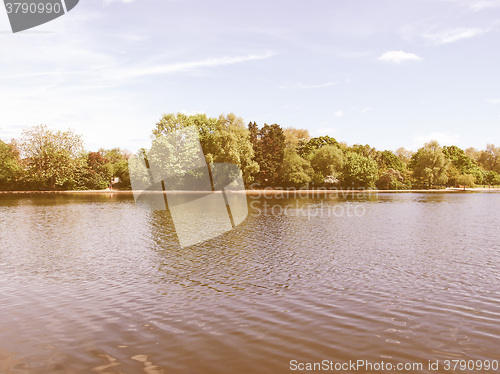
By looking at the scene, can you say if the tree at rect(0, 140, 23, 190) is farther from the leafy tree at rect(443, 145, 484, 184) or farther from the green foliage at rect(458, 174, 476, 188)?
the leafy tree at rect(443, 145, 484, 184)

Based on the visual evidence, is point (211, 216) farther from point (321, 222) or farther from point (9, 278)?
point (9, 278)

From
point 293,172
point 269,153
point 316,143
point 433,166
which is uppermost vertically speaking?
point 316,143

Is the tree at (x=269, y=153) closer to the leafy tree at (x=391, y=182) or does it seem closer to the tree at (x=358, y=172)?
the tree at (x=358, y=172)

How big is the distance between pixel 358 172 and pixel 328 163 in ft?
34.3

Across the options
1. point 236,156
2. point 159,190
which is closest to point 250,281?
point 236,156

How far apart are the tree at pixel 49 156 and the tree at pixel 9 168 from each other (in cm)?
415

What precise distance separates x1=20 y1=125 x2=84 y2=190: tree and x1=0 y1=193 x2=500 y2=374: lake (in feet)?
262

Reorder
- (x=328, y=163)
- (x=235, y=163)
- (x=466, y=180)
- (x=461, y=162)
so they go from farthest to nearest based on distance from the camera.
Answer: (x=461, y=162)
(x=466, y=180)
(x=328, y=163)
(x=235, y=163)

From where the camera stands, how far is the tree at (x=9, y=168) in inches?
4085

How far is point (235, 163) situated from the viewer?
9850 centimetres

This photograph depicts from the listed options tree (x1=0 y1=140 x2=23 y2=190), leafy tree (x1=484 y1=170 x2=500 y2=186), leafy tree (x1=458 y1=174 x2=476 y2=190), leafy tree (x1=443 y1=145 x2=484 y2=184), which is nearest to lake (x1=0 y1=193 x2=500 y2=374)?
tree (x1=0 y1=140 x2=23 y2=190)

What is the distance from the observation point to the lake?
10.5 m

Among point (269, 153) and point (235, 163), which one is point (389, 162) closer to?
point (269, 153)

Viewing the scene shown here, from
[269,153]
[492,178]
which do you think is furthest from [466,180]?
[269,153]
